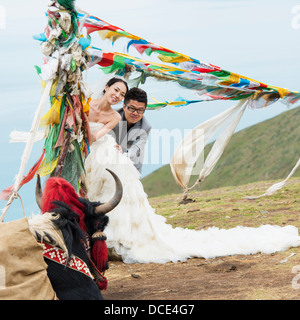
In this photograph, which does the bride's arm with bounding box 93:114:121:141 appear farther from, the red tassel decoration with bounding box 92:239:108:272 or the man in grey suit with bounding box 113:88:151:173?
the red tassel decoration with bounding box 92:239:108:272

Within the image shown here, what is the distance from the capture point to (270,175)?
100 ft

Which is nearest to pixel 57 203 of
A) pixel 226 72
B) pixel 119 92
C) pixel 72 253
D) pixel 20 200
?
pixel 72 253

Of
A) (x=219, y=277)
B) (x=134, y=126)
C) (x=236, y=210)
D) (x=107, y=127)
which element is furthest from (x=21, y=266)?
(x=236, y=210)

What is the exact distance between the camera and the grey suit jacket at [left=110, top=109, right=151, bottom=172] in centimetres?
727

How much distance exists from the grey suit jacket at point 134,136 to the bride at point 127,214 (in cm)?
27

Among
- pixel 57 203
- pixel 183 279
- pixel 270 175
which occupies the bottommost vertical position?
pixel 270 175

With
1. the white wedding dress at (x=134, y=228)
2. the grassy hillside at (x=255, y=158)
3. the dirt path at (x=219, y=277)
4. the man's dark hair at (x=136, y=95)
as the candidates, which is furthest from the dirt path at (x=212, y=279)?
the grassy hillside at (x=255, y=158)

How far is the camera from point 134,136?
735 cm

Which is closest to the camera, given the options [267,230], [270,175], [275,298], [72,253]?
[72,253]

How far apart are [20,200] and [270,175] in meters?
26.3

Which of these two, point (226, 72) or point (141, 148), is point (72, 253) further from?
point (226, 72)

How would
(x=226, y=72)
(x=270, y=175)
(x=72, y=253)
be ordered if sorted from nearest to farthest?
(x=72, y=253), (x=226, y=72), (x=270, y=175)

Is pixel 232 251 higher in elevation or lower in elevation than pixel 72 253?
lower

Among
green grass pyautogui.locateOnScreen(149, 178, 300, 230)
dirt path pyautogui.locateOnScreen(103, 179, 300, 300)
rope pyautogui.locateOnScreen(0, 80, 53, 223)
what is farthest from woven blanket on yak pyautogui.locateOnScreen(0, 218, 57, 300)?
green grass pyautogui.locateOnScreen(149, 178, 300, 230)
